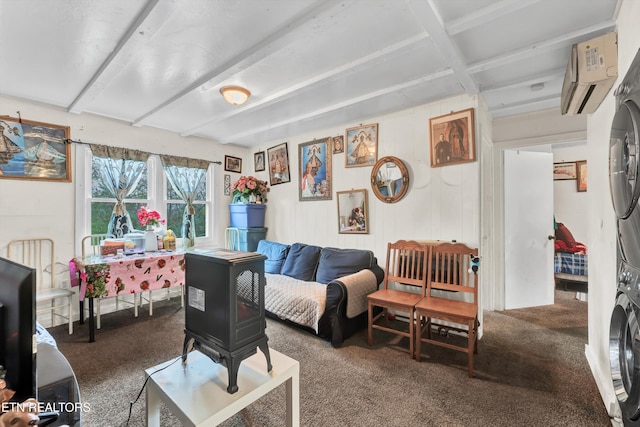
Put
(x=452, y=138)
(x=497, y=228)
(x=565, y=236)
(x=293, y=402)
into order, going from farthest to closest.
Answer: (x=565, y=236) < (x=497, y=228) < (x=452, y=138) < (x=293, y=402)

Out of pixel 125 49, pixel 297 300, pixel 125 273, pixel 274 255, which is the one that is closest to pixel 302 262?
pixel 274 255

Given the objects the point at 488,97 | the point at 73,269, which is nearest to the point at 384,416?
the point at 488,97

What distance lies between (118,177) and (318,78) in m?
2.83

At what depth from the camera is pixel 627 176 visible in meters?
1.26

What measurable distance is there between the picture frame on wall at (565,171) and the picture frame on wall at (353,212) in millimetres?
4214

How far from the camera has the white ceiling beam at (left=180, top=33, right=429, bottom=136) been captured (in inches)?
74.8

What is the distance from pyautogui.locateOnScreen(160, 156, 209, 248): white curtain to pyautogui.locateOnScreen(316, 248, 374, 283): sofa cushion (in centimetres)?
208

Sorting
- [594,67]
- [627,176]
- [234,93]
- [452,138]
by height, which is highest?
[234,93]

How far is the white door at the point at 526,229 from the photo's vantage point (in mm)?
3525

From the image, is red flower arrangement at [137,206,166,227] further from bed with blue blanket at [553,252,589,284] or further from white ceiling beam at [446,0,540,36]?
bed with blue blanket at [553,252,589,284]

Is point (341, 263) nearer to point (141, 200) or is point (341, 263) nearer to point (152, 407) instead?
point (152, 407)

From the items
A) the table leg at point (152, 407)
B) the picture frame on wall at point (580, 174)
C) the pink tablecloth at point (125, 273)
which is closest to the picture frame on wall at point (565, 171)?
the picture frame on wall at point (580, 174)

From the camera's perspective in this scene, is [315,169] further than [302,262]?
Yes

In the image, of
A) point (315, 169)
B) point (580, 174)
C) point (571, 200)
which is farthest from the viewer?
point (571, 200)
